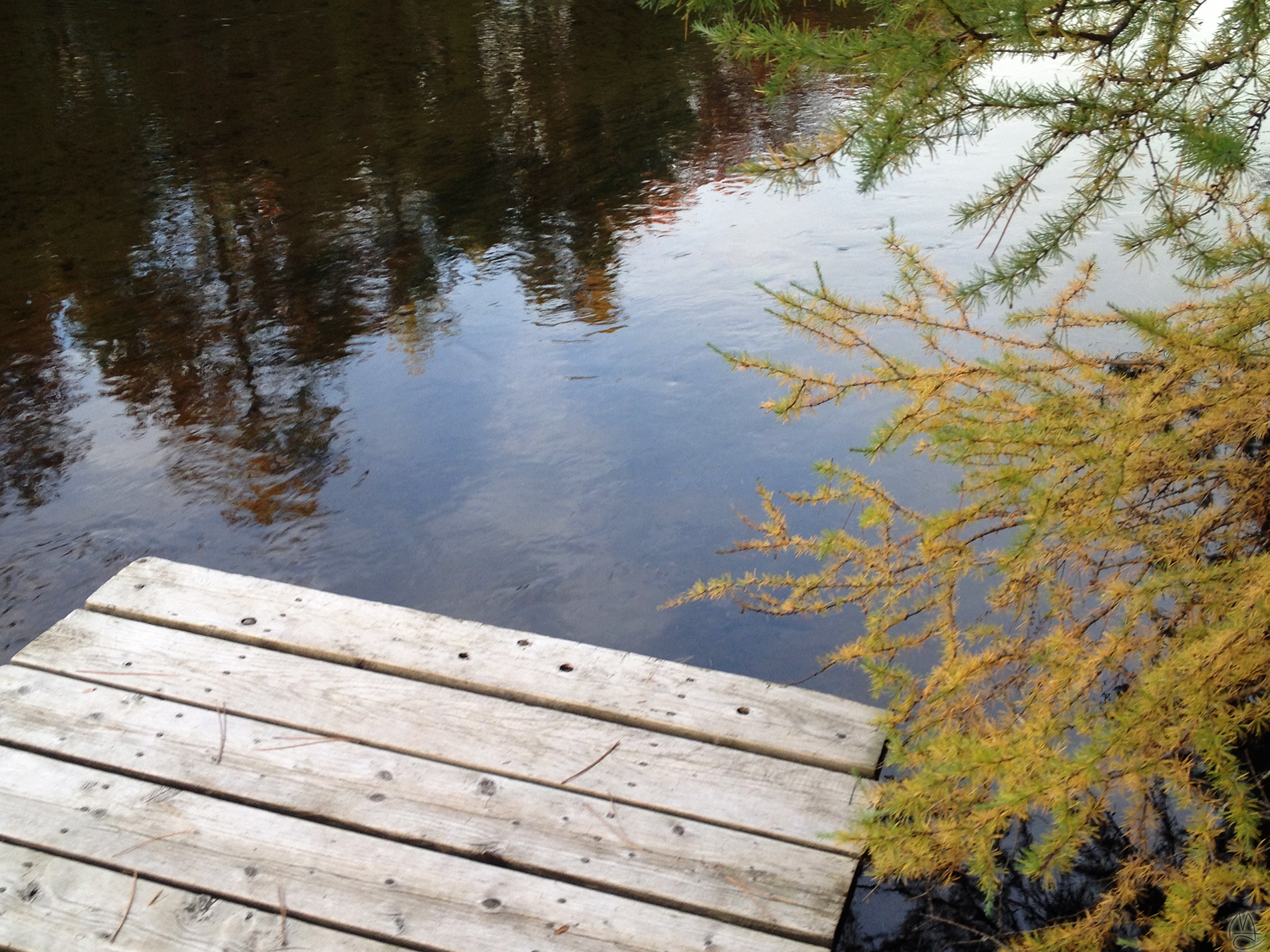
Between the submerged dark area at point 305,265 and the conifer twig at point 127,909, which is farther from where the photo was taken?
the submerged dark area at point 305,265

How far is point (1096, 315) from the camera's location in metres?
2.84

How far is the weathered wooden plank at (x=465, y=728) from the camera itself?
244cm

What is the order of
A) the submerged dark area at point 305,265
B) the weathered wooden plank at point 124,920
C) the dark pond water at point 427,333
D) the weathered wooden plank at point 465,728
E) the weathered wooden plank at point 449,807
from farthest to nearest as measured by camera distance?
1. the submerged dark area at point 305,265
2. the dark pond water at point 427,333
3. the weathered wooden plank at point 465,728
4. the weathered wooden plank at point 449,807
5. the weathered wooden plank at point 124,920

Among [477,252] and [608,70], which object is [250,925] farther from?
[608,70]

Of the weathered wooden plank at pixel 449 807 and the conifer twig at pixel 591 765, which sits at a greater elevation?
the conifer twig at pixel 591 765

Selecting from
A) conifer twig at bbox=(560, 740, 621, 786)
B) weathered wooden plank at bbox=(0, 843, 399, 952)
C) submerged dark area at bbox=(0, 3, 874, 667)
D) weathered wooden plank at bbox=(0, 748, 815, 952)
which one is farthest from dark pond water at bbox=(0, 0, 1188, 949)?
weathered wooden plank at bbox=(0, 843, 399, 952)

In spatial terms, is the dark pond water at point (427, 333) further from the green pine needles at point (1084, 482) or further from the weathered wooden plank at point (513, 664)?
the green pine needles at point (1084, 482)

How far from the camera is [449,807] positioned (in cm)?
241

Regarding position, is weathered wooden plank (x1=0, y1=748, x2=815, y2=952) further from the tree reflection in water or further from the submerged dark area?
the tree reflection in water

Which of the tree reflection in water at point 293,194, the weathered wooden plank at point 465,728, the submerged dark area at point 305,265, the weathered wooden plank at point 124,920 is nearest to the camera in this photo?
the weathered wooden plank at point 124,920

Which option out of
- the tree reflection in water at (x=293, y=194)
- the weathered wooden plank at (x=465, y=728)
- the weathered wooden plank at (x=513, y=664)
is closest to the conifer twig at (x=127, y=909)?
the weathered wooden plank at (x=465, y=728)

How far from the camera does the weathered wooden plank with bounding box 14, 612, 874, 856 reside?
2439 mm

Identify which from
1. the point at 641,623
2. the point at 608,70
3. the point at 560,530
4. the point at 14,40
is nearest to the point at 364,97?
the point at 608,70

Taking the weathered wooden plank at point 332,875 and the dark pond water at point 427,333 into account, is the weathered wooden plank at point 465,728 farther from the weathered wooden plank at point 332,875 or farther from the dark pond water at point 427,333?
the dark pond water at point 427,333
